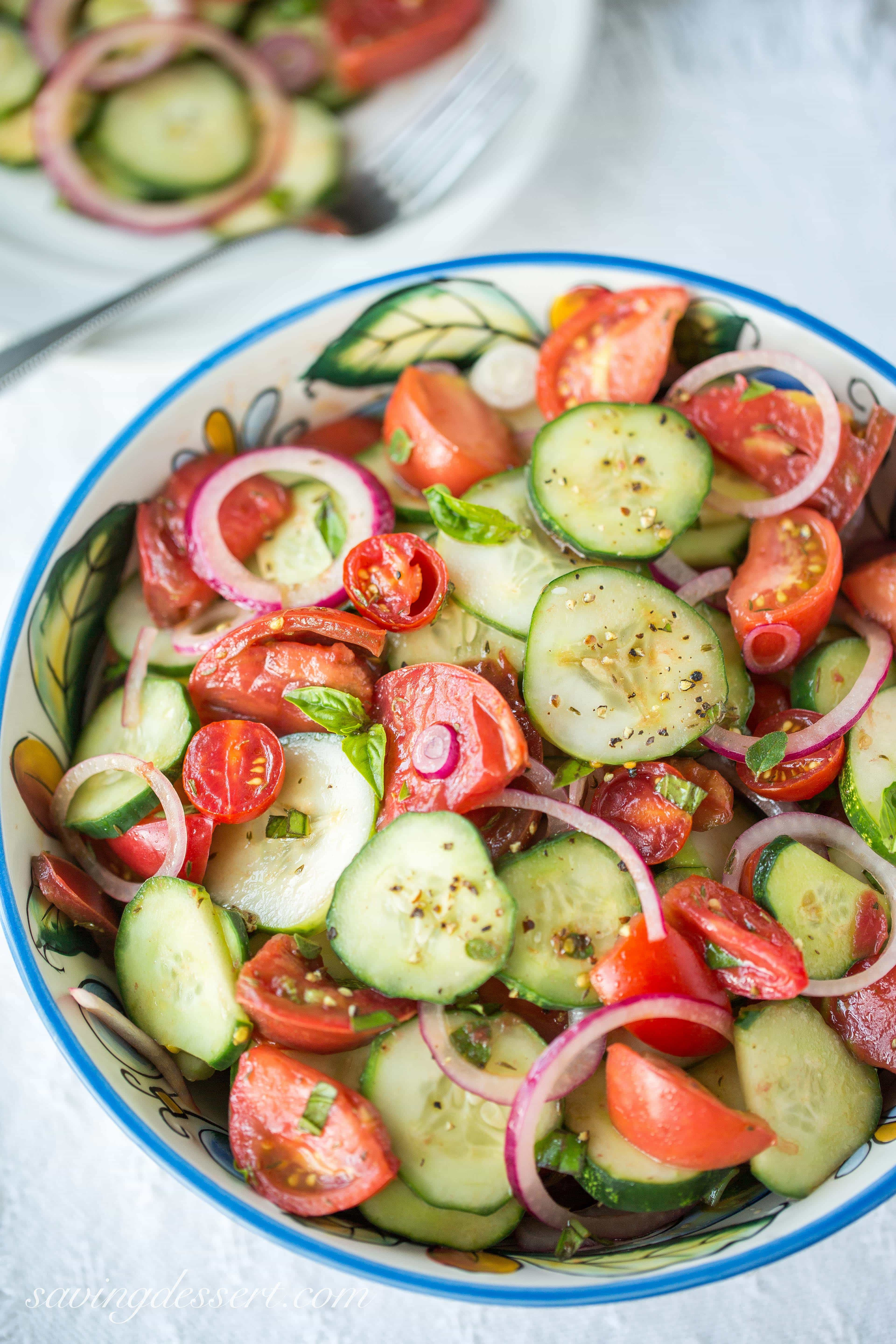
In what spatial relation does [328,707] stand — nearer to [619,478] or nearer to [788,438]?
[619,478]

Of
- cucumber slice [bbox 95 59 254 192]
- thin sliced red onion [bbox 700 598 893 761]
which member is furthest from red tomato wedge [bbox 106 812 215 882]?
cucumber slice [bbox 95 59 254 192]

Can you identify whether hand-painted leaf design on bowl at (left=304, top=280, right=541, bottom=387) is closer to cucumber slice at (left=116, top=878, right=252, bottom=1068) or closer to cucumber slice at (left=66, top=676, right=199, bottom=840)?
cucumber slice at (left=66, top=676, right=199, bottom=840)

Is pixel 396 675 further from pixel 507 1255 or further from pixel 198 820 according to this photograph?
pixel 507 1255

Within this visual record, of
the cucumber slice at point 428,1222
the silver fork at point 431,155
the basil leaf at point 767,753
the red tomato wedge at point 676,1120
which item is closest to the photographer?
the red tomato wedge at point 676,1120

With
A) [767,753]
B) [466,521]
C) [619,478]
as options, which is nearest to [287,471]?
[466,521]

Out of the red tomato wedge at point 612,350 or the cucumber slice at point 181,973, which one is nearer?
the cucumber slice at point 181,973

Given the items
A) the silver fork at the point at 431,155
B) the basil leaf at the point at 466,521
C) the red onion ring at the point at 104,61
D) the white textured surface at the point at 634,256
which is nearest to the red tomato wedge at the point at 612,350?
the basil leaf at the point at 466,521

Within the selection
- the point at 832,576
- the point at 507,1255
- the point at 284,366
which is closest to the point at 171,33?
the point at 284,366

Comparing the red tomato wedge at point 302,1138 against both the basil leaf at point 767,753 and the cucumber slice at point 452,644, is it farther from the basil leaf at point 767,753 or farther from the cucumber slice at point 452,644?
the basil leaf at point 767,753
